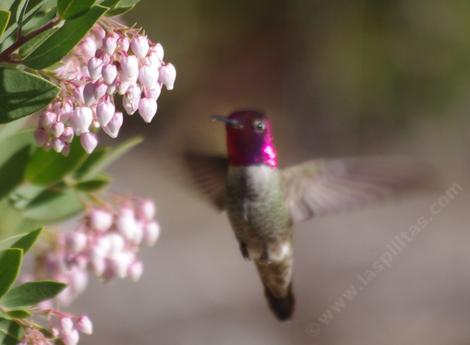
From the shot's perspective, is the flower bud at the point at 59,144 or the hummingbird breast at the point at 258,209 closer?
the flower bud at the point at 59,144

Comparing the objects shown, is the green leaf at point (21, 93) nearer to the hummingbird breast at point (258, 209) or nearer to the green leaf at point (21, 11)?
the green leaf at point (21, 11)

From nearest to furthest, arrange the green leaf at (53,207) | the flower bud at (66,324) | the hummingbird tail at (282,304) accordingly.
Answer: the flower bud at (66,324) < the green leaf at (53,207) < the hummingbird tail at (282,304)

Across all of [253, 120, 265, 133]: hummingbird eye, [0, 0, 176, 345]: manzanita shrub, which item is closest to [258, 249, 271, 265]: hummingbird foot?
[253, 120, 265, 133]: hummingbird eye

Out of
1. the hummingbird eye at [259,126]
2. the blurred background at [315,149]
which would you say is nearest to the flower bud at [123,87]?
the hummingbird eye at [259,126]

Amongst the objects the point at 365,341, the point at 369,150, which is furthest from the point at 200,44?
the point at 365,341

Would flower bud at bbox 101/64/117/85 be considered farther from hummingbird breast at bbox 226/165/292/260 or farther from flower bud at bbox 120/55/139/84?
hummingbird breast at bbox 226/165/292/260

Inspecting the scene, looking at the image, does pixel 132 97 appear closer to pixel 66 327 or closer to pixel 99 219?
pixel 66 327
